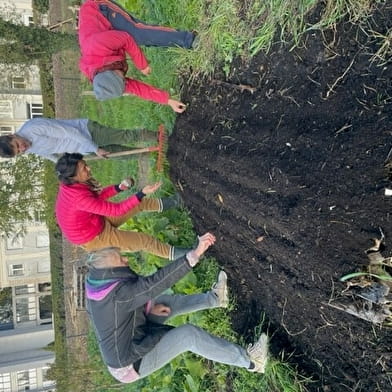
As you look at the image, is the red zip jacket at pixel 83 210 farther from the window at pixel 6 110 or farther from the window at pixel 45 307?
the window at pixel 45 307

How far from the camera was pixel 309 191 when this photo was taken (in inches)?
108

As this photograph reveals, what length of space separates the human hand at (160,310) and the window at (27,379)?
21413 millimetres

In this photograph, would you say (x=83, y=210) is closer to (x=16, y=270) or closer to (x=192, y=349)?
(x=192, y=349)

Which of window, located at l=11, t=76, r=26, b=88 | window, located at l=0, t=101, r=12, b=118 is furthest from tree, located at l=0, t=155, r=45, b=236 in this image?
window, located at l=0, t=101, r=12, b=118

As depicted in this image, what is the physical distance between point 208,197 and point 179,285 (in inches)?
44.0

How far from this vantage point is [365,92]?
2393 millimetres

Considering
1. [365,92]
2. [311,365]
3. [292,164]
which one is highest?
[365,92]

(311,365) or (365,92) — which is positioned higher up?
(365,92)

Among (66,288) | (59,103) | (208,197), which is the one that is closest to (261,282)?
(208,197)

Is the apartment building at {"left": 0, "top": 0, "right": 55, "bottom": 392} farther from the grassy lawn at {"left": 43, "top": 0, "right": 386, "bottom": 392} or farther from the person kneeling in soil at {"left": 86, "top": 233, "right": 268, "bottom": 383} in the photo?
the person kneeling in soil at {"left": 86, "top": 233, "right": 268, "bottom": 383}

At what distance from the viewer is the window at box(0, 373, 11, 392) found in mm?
21916

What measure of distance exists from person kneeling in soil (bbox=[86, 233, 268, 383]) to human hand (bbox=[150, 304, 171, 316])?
0.68 ft

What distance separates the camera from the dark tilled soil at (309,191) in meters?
2.38

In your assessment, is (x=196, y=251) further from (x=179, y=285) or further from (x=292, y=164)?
(x=179, y=285)
